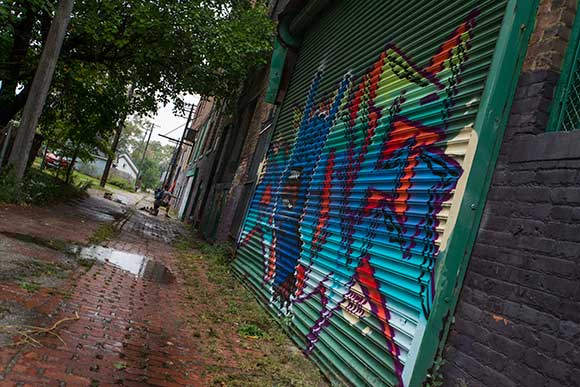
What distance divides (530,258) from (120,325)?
3.38 metres

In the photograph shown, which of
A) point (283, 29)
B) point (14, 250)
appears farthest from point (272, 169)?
point (14, 250)

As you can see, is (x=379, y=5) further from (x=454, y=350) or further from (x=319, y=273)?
(x=454, y=350)

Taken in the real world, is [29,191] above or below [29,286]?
above

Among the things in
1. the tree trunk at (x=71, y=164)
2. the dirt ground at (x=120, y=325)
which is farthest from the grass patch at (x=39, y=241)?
the tree trunk at (x=71, y=164)

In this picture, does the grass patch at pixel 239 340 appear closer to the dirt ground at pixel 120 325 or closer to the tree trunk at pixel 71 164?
the dirt ground at pixel 120 325

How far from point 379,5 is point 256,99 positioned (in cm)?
784

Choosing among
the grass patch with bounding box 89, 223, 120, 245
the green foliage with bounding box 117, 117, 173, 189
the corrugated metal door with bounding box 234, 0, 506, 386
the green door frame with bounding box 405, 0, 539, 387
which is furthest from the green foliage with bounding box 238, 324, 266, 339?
the green foliage with bounding box 117, 117, 173, 189

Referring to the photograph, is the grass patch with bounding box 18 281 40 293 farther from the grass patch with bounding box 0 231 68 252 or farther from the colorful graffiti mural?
the colorful graffiti mural

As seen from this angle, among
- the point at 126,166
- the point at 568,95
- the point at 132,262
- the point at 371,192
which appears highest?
the point at 568,95

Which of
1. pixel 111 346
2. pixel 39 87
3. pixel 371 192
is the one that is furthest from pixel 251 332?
pixel 39 87

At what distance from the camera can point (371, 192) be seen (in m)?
4.10

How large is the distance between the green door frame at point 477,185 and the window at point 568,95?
0.97 ft

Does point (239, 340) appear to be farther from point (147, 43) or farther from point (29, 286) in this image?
point (147, 43)

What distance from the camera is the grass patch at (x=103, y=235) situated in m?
7.93
